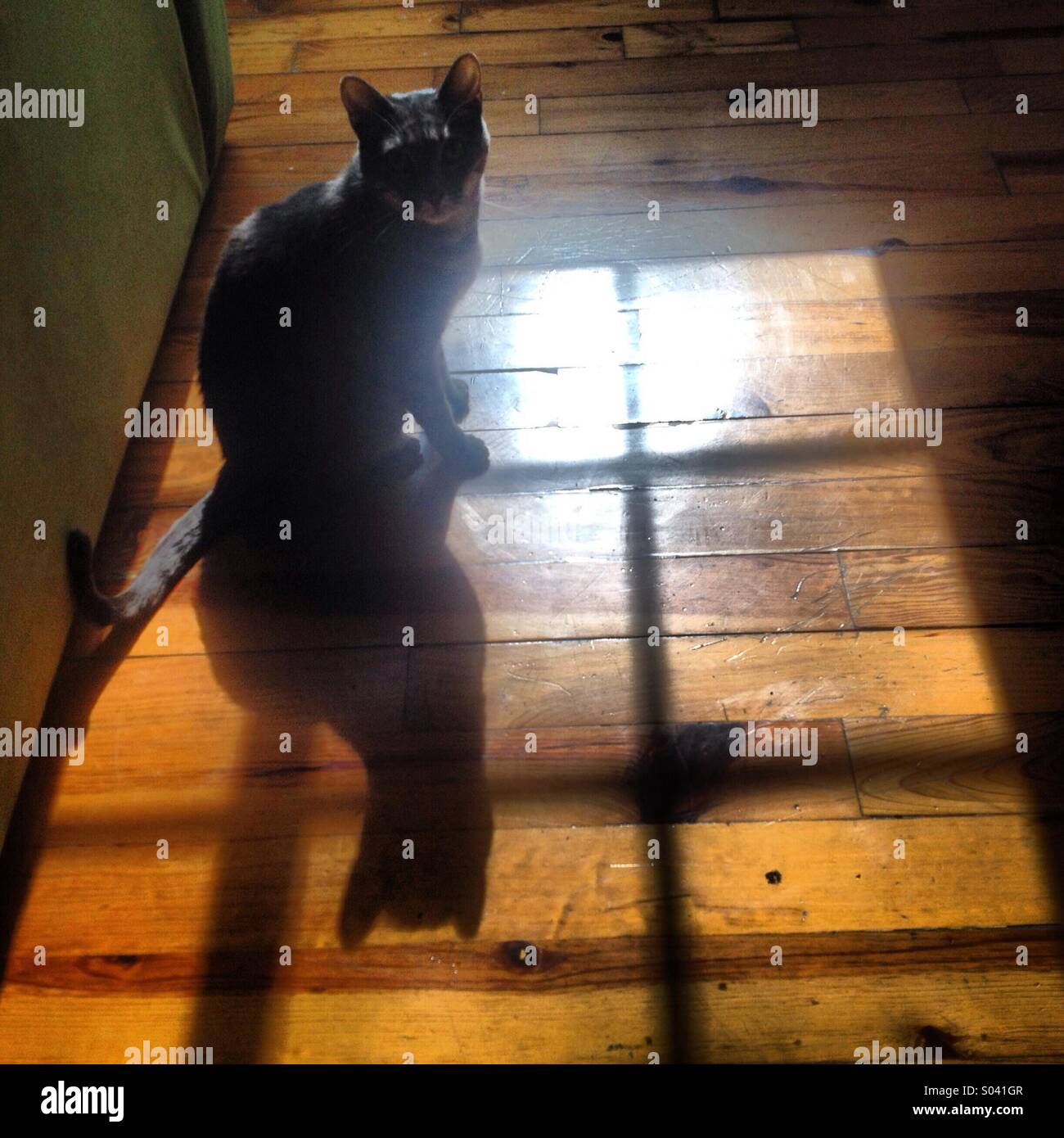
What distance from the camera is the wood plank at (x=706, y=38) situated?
7.36ft

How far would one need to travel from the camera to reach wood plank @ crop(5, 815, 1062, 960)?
1.12 m

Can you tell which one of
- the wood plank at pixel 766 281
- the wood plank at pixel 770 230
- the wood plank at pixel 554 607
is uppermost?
the wood plank at pixel 770 230

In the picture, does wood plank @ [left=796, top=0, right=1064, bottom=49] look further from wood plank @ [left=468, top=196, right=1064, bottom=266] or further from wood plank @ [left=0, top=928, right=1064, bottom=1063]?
wood plank @ [left=0, top=928, right=1064, bottom=1063]

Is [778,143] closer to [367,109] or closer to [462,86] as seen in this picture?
[462,86]

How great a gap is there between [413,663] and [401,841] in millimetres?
277

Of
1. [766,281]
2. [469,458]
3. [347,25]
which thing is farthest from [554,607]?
[347,25]

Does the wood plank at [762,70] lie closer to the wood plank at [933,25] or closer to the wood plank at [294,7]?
the wood plank at [933,25]

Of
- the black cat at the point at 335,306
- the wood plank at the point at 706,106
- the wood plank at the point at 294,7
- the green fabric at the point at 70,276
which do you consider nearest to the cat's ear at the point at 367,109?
the black cat at the point at 335,306

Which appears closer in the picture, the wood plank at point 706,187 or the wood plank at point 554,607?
the wood plank at point 554,607

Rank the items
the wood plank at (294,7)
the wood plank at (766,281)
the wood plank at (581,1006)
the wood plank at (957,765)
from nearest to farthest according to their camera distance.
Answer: the wood plank at (581,1006), the wood plank at (957,765), the wood plank at (766,281), the wood plank at (294,7)

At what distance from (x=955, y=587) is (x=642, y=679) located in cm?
52

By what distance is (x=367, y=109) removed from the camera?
127 centimetres

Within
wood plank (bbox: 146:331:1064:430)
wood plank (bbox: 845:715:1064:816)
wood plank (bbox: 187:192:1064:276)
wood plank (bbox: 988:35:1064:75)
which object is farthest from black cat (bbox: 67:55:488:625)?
wood plank (bbox: 988:35:1064:75)

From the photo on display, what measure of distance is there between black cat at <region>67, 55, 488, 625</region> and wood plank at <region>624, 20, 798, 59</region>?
117cm
